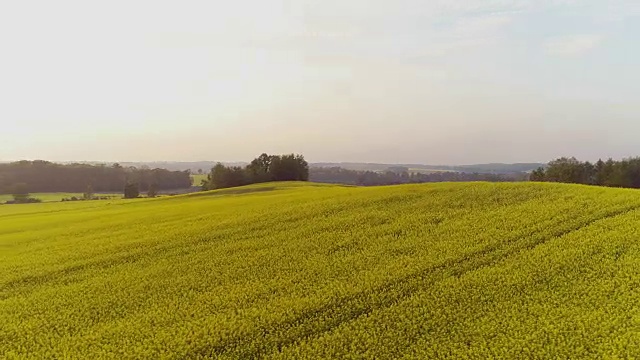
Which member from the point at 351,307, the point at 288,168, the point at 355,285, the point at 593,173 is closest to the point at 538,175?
the point at 593,173

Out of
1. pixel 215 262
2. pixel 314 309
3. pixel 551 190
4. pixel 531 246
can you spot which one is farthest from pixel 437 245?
pixel 551 190

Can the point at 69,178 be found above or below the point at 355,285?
above

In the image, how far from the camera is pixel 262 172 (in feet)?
263

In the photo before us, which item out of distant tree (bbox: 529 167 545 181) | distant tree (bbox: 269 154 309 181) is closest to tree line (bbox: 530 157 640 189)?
distant tree (bbox: 529 167 545 181)

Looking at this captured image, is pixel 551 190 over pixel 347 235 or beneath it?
over

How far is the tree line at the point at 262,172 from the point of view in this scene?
3095 inches

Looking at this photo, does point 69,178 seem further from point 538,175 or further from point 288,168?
point 538,175

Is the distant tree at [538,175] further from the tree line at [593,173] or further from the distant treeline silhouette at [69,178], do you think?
the distant treeline silhouette at [69,178]

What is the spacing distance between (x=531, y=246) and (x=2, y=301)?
18.7 meters

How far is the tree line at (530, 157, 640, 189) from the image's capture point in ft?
212

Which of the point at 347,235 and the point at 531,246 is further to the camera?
the point at 347,235

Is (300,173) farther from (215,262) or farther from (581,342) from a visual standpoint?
(581,342)

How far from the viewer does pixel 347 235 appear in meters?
19.9

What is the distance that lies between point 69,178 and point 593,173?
112 metres
